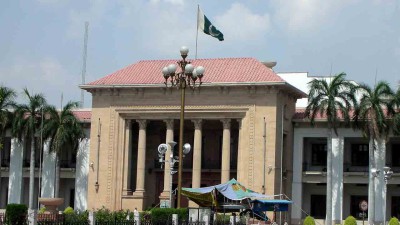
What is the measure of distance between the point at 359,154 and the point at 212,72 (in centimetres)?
1270

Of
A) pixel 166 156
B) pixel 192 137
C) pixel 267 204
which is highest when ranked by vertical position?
pixel 192 137

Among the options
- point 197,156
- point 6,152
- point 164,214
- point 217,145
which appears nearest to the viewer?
point 164,214

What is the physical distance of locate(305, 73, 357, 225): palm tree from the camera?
58.3m

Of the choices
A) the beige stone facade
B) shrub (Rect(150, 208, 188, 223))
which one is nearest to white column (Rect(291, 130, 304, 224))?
the beige stone facade

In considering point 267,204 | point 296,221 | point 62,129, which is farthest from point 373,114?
point 62,129

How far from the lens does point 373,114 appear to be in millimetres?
57219

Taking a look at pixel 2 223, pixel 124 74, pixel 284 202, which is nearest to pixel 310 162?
pixel 124 74

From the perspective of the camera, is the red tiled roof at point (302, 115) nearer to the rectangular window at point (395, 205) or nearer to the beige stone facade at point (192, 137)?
the beige stone facade at point (192, 137)

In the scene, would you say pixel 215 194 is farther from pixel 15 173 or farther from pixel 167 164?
pixel 15 173

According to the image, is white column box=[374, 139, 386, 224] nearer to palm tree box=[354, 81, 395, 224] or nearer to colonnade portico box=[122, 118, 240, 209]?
palm tree box=[354, 81, 395, 224]

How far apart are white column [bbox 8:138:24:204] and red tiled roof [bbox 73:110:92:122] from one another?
4811mm

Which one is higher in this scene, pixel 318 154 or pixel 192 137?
pixel 192 137

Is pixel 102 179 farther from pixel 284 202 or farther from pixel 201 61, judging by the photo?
pixel 284 202

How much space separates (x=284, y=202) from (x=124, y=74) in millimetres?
22026
